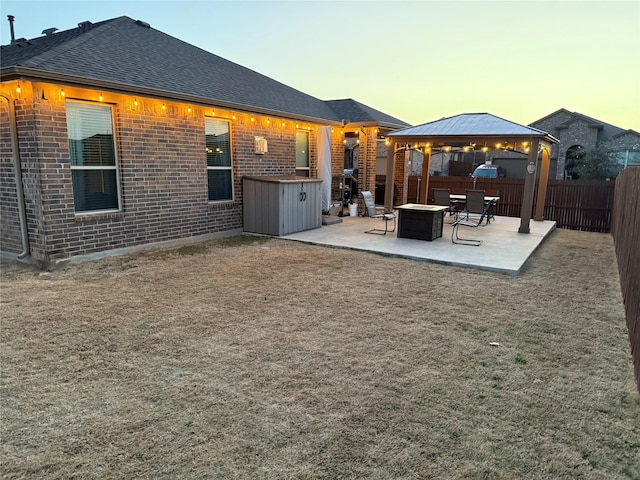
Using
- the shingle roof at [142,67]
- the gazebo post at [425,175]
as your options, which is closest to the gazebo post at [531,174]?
the gazebo post at [425,175]

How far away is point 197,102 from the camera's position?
26.2 feet

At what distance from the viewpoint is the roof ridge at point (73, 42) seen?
5914 millimetres

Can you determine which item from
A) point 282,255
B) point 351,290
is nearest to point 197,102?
point 282,255

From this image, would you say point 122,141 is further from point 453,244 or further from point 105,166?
point 453,244

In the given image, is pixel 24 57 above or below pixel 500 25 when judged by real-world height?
below

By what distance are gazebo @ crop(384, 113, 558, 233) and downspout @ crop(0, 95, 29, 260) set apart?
807 cm

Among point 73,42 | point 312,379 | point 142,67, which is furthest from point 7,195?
point 312,379

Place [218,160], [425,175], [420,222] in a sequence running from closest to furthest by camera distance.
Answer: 1. [420,222]
2. [218,160]
3. [425,175]

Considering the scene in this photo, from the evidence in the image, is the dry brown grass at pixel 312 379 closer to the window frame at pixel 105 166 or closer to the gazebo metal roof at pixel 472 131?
the window frame at pixel 105 166

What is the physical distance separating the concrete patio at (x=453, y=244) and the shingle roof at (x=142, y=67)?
10.7 feet

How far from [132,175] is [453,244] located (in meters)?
6.55

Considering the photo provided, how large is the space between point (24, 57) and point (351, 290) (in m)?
6.43

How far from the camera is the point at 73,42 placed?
7.18m

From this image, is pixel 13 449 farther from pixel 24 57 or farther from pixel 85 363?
pixel 24 57
